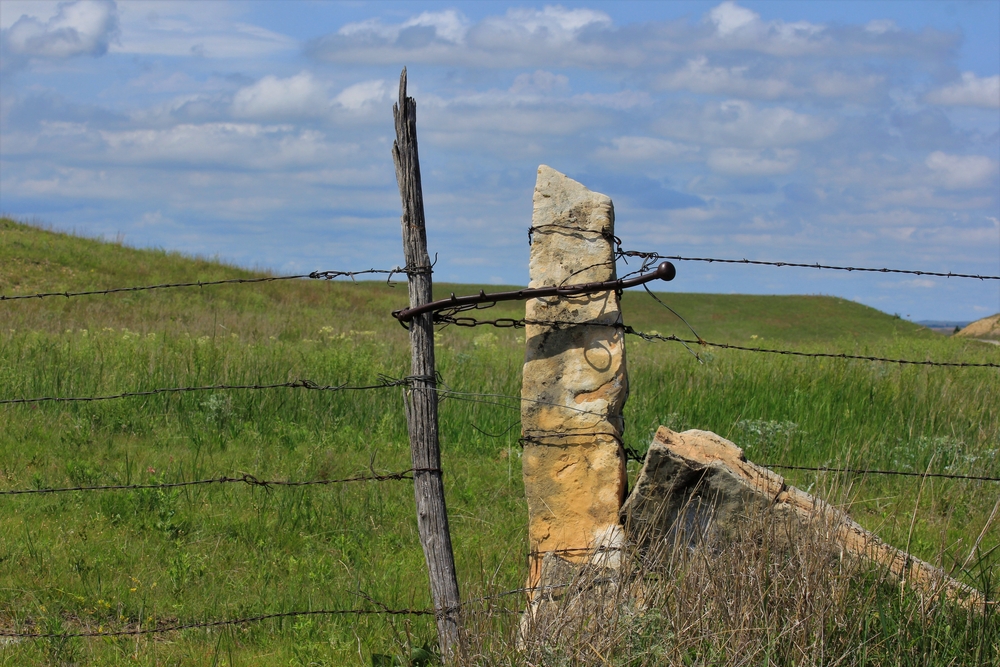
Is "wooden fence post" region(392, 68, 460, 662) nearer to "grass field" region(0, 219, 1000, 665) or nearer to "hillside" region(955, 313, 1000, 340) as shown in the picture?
"grass field" region(0, 219, 1000, 665)

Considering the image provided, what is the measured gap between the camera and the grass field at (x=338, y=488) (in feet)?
13.1

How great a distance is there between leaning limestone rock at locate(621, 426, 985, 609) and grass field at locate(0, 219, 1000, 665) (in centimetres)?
15

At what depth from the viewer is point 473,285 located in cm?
5641

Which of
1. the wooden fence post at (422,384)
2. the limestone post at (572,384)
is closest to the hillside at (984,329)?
the limestone post at (572,384)

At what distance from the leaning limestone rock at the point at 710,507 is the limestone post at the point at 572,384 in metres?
0.14

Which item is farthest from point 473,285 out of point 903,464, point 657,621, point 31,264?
point 657,621

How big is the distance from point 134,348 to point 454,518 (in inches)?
236

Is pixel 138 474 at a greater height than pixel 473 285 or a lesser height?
lesser

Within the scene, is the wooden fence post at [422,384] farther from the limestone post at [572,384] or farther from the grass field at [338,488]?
the limestone post at [572,384]

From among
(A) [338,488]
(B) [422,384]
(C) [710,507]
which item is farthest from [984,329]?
(B) [422,384]

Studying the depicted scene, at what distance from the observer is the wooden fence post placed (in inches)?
141

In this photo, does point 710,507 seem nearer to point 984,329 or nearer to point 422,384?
point 422,384

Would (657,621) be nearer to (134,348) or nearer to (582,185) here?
(582,185)

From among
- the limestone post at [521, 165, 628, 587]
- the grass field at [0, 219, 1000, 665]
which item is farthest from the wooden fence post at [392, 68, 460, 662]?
the limestone post at [521, 165, 628, 587]
